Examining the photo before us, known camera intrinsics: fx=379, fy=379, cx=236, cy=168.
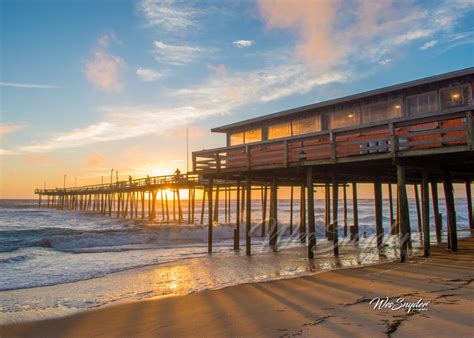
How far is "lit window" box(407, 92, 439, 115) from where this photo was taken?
14.0 m

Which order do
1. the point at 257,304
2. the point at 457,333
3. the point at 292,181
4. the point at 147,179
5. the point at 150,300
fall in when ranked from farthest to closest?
the point at 147,179 < the point at 292,181 < the point at 150,300 < the point at 257,304 < the point at 457,333

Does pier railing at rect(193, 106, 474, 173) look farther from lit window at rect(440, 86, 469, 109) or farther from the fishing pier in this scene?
lit window at rect(440, 86, 469, 109)

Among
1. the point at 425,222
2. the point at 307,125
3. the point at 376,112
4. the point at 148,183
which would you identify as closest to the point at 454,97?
the point at 376,112

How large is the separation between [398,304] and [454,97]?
965 cm

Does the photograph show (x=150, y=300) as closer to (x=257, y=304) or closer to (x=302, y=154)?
Answer: (x=257, y=304)

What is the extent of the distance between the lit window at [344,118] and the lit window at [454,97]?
3361 millimetres

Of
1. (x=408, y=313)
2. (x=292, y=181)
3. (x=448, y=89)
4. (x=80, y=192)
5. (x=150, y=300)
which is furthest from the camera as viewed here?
(x=80, y=192)

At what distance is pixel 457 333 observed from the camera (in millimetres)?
5184

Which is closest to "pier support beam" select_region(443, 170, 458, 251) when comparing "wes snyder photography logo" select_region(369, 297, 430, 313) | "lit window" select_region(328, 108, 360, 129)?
"lit window" select_region(328, 108, 360, 129)

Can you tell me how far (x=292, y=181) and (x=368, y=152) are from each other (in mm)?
8573

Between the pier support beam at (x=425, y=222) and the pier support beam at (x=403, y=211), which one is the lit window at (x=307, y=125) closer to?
the pier support beam at (x=425, y=222)

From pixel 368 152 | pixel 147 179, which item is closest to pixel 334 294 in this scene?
pixel 368 152

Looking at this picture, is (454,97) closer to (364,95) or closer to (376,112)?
(376,112)

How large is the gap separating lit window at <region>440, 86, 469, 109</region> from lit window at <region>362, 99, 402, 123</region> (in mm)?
1581
